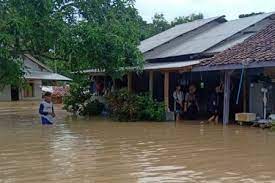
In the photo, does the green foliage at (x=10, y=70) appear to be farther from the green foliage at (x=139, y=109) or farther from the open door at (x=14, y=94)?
the open door at (x=14, y=94)

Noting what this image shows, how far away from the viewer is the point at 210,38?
2341 cm

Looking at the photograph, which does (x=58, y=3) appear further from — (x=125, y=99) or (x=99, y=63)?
(x=125, y=99)

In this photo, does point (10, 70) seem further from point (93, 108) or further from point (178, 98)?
point (178, 98)

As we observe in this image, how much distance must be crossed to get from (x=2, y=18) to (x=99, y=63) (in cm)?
417

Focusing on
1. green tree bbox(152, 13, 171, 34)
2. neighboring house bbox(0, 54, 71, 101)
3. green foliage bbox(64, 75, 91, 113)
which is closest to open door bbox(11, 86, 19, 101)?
neighboring house bbox(0, 54, 71, 101)

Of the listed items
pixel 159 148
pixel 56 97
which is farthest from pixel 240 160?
pixel 56 97

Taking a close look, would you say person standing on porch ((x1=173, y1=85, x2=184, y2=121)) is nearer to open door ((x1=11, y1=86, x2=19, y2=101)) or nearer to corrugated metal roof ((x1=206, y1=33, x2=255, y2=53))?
corrugated metal roof ((x1=206, y1=33, x2=255, y2=53))

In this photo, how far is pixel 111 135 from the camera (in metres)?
15.1

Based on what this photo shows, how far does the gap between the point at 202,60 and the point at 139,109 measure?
319 centimetres

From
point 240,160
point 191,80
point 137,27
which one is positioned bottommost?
point 240,160

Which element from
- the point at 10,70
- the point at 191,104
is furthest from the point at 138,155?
the point at 10,70

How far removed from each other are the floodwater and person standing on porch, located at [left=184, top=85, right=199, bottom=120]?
4.14 meters

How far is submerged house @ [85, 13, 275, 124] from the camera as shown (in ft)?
60.4

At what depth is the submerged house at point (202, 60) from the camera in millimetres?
18406
